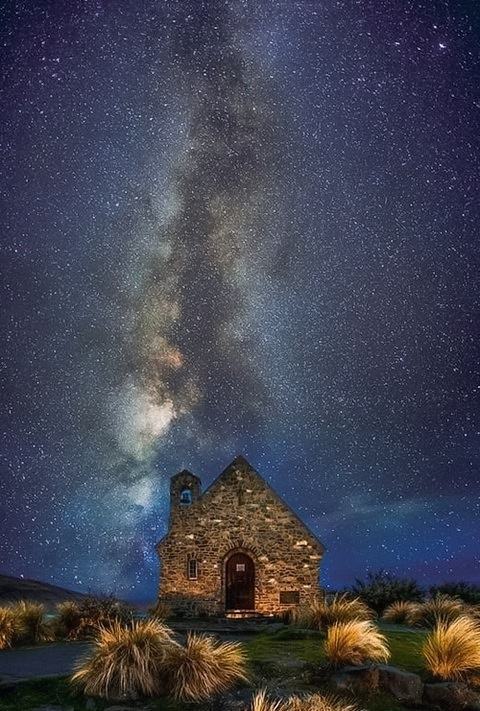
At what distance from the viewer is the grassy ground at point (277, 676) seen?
8.92m

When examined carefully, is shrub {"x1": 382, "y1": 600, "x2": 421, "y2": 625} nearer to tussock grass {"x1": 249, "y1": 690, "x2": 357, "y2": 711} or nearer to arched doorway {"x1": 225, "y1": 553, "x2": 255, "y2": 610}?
arched doorway {"x1": 225, "y1": 553, "x2": 255, "y2": 610}

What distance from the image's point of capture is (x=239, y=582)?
26.7 m

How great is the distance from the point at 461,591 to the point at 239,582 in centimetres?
971

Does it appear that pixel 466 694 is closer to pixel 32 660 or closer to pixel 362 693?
pixel 362 693

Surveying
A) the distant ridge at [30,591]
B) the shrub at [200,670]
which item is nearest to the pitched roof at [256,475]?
the shrub at [200,670]

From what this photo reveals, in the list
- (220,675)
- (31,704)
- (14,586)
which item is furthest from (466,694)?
(14,586)

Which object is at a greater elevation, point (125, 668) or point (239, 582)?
point (239, 582)

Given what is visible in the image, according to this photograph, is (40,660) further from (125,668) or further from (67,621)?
(67,621)

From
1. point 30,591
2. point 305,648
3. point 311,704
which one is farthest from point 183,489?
point 30,591

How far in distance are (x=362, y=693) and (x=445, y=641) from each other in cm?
216

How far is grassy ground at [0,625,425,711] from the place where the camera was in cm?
892

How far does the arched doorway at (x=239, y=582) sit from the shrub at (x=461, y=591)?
7866 millimetres

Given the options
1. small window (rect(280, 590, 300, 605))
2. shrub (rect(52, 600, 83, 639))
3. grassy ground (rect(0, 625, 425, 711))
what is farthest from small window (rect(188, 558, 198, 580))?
grassy ground (rect(0, 625, 425, 711))

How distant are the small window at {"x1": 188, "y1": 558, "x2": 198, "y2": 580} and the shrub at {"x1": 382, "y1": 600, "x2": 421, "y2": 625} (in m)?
8.76
